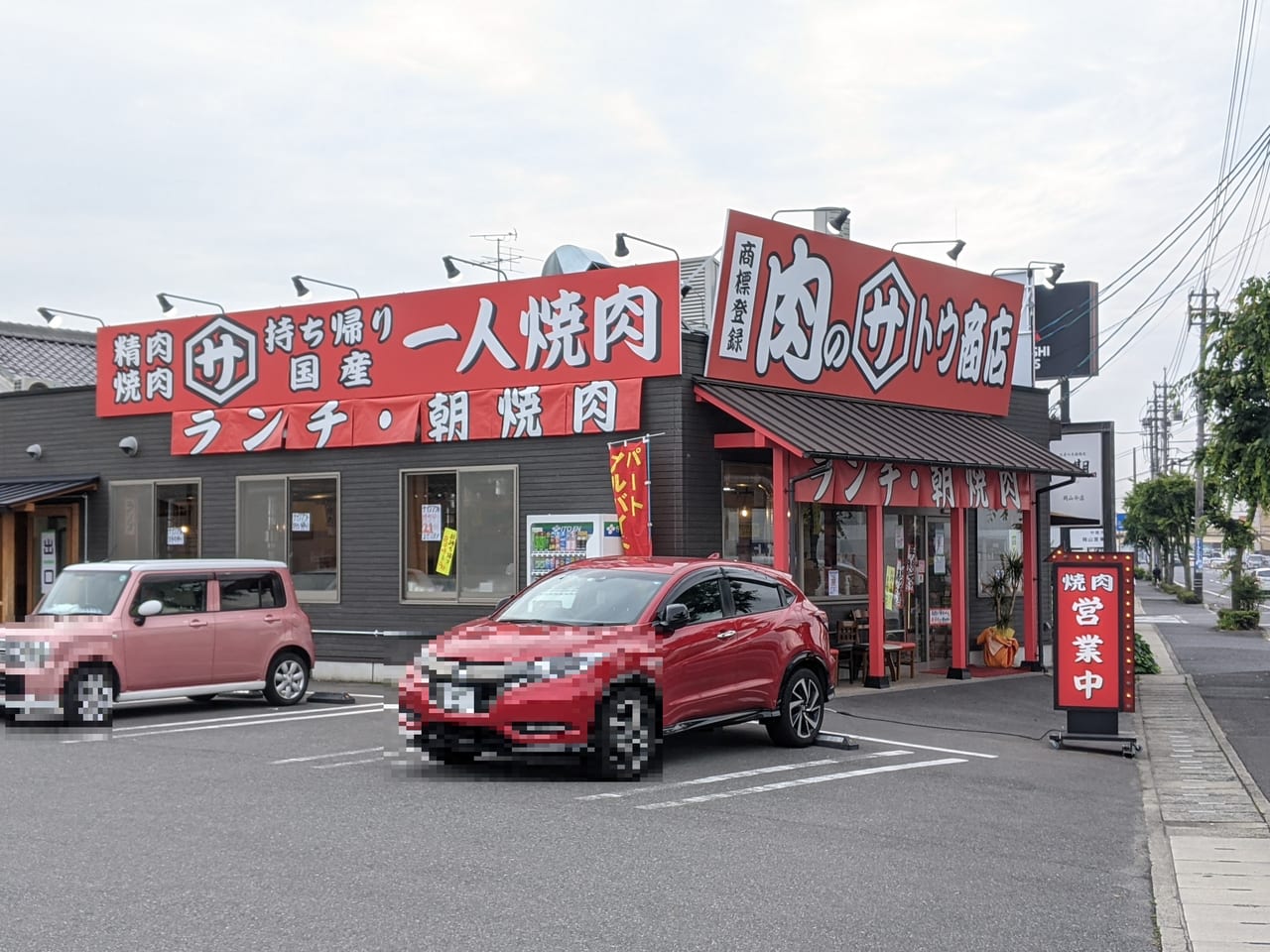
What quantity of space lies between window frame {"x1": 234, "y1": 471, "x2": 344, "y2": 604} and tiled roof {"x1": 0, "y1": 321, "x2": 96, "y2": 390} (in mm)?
10090

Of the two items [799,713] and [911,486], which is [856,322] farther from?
[799,713]

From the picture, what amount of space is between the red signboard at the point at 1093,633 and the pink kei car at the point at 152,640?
8.62m

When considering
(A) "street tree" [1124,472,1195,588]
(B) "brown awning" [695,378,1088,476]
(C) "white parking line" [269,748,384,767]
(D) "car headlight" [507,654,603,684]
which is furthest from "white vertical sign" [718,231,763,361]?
(A) "street tree" [1124,472,1195,588]

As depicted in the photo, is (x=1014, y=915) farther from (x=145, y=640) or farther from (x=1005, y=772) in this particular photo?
(x=145, y=640)

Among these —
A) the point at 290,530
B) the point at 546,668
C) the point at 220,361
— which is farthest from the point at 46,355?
the point at 546,668

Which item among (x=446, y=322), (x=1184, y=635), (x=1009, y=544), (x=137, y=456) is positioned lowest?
Result: (x=1184, y=635)

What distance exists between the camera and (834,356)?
63.3 ft

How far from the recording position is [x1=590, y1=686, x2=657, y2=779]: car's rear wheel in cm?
1029

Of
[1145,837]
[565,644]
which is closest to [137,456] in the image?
[565,644]

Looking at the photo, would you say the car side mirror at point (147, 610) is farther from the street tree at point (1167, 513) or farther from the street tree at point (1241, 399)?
the street tree at point (1167, 513)

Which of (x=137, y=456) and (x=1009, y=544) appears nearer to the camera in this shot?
(x=137, y=456)

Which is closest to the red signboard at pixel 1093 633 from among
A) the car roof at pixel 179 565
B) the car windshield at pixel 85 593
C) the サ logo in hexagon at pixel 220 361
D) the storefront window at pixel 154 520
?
the car roof at pixel 179 565

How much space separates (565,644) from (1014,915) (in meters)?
4.36

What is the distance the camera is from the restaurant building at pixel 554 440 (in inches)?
687
